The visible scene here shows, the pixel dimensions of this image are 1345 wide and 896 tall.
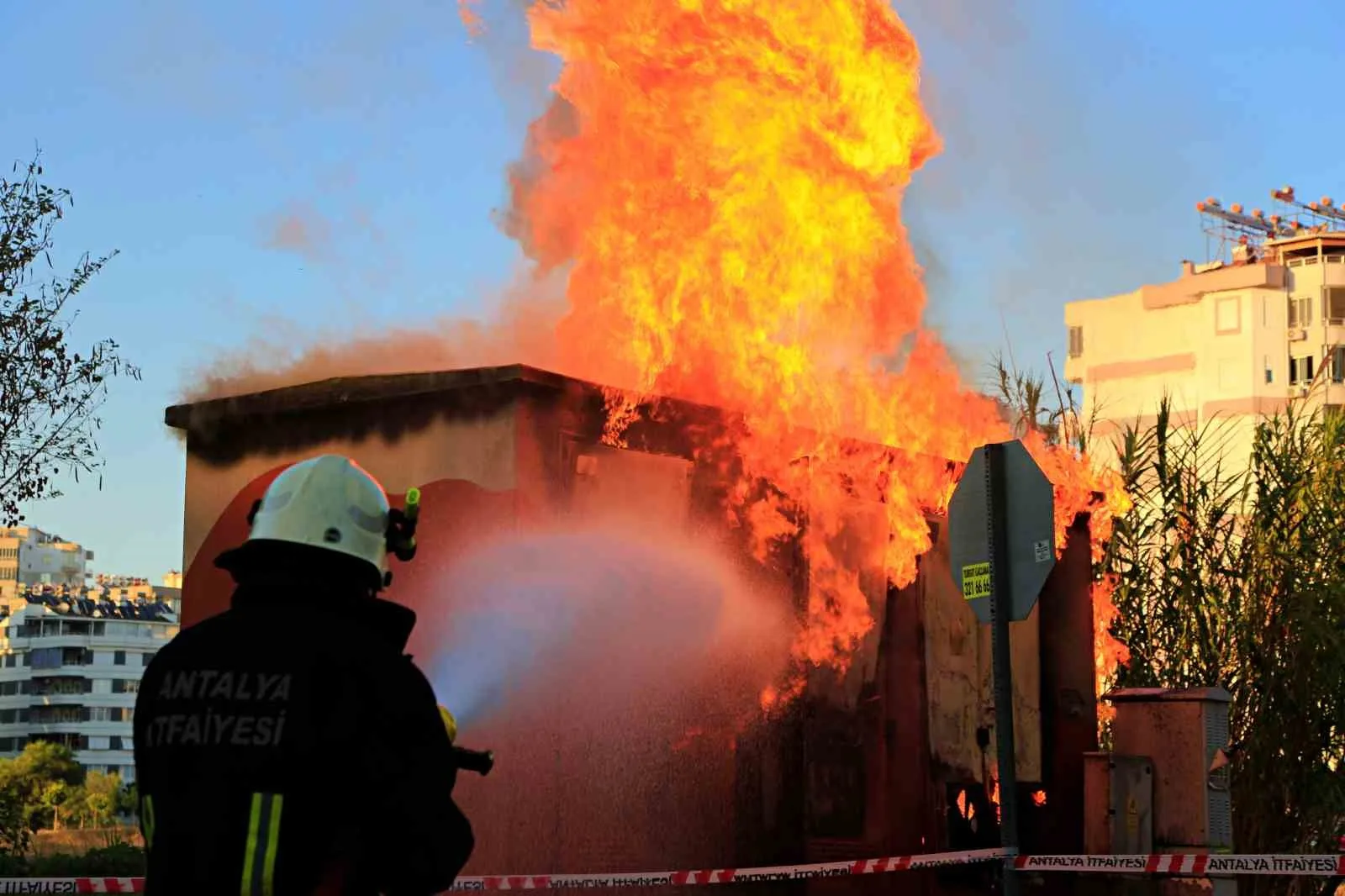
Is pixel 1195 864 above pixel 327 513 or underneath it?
underneath

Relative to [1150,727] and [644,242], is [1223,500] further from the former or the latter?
[644,242]

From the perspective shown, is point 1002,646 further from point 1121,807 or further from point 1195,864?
point 1121,807

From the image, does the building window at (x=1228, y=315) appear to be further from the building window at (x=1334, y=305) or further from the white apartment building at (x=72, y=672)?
the white apartment building at (x=72, y=672)

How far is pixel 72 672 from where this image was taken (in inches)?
6693

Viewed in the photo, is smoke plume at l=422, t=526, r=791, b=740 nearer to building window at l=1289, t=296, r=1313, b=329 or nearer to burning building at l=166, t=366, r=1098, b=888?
burning building at l=166, t=366, r=1098, b=888

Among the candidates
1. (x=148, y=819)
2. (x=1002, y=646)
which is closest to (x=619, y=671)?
(x=1002, y=646)

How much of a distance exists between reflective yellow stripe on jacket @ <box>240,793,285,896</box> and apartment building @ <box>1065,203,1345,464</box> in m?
70.6

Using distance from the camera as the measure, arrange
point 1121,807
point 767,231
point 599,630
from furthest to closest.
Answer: point 767,231, point 1121,807, point 599,630

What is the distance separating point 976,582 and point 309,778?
16.6 ft

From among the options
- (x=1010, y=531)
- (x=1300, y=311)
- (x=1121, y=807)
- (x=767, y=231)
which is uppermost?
(x=1300, y=311)

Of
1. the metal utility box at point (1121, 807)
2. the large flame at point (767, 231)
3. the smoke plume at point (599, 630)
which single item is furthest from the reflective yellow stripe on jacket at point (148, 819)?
the metal utility box at point (1121, 807)

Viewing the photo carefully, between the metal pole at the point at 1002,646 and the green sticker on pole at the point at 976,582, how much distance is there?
0.30 feet

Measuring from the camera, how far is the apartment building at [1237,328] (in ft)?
237

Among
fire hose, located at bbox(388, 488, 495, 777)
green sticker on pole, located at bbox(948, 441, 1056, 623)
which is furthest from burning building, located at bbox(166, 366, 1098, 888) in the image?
fire hose, located at bbox(388, 488, 495, 777)
